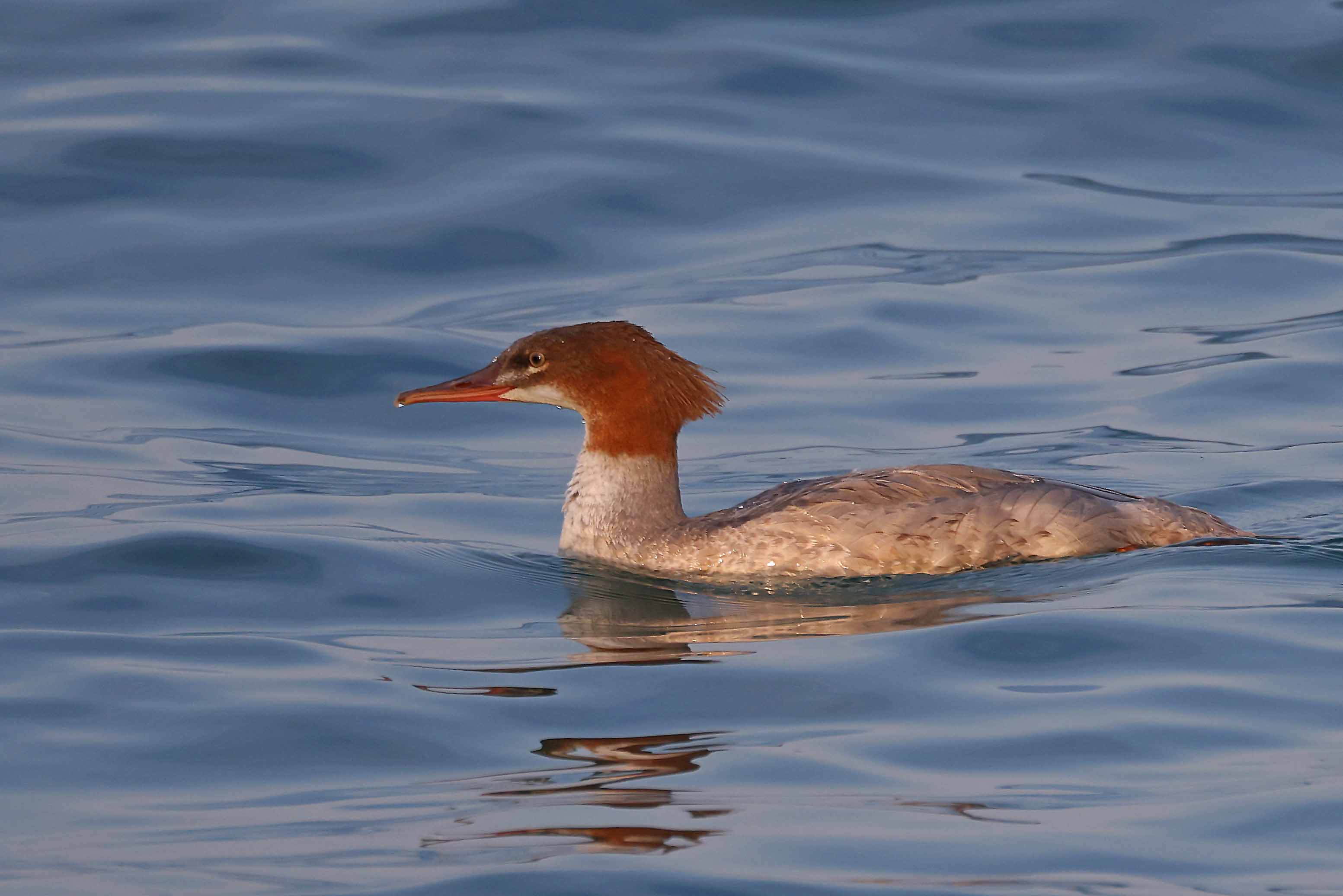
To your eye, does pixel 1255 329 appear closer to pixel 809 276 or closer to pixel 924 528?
pixel 809 276

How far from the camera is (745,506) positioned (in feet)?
32.1

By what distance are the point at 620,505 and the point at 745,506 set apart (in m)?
0.60

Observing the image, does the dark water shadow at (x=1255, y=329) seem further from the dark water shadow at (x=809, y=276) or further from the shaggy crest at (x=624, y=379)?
the shaggy crest at (x=624, y=379)

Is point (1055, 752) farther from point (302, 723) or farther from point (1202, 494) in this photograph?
point (1202, 494)

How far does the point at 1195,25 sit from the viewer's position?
18.4 metres

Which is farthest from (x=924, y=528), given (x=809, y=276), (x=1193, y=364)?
(x=809, y=276)

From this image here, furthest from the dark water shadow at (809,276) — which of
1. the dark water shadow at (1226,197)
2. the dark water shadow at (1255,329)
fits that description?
the dark water shadow at (1255,329)

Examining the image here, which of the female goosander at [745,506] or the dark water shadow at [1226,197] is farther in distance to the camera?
the dark water shadow at [1226,197]

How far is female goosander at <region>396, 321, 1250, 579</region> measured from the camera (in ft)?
30.7

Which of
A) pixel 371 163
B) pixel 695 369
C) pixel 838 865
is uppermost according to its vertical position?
pixel 371 163

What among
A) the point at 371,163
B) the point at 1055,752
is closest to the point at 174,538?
the point at 1055,752

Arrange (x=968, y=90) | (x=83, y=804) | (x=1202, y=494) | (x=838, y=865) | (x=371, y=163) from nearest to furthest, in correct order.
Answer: (x=838, y=865) → (x=83, y=804) → (x=1202, y=494) → (x=371, y=163) → (x=968, y=90)

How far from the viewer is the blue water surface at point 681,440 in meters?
6.41

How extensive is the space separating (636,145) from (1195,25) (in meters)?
5.39
